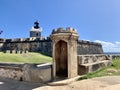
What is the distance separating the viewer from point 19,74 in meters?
9.85

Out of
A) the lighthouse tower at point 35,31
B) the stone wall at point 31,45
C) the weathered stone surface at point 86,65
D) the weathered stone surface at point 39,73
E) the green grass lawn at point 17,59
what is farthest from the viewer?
the lighthouse tower at point 35,31

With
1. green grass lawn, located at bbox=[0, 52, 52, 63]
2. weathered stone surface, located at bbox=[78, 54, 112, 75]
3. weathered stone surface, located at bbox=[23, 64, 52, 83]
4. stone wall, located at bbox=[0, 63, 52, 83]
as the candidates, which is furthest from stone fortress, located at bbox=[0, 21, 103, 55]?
weathered stone surface, located at bbox=[23, 64, 52, 83]

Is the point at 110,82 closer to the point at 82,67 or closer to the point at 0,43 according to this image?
the point at 82,67

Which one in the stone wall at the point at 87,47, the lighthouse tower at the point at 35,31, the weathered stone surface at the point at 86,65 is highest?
the lighthouse tower at the point at 35,31

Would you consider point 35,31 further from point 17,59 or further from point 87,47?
point 17,59

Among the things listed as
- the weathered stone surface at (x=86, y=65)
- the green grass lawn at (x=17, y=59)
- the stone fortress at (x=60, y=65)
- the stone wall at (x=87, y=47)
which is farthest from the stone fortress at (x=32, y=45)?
the weathered stone surface at (x=86, y=65)

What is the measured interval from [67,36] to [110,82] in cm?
312

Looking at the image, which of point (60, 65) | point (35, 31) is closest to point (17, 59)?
point (60, 65)

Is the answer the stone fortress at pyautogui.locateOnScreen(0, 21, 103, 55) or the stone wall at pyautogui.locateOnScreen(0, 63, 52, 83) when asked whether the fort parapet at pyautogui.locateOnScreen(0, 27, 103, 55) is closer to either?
the stone fortress at pyautogui.locateOnScreen(0, 21, 103, 55)

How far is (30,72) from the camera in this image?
9203 millimetres

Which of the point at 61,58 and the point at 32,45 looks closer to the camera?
the point at 61,58

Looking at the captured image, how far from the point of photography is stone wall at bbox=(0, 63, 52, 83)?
29.3ft

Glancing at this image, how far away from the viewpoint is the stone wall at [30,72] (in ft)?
29.3

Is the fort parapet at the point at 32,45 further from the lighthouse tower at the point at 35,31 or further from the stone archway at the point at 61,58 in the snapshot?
the stone archway at the point at 61,58
